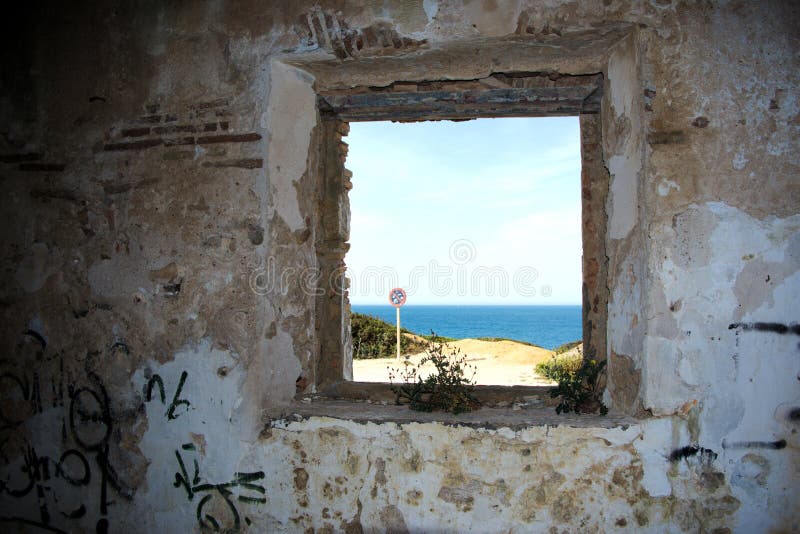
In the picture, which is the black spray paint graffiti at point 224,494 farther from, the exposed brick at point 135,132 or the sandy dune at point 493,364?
the sandy dune at point 493,364

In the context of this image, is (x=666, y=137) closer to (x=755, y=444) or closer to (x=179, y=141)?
(x=755, y=444)

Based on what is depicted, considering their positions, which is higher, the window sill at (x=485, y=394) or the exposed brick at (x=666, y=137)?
the exposed brick at (x=666, y=137)

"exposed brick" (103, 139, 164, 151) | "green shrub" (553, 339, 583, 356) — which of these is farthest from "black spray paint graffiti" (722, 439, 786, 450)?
"green shrub" (553, 339, 583, 356)

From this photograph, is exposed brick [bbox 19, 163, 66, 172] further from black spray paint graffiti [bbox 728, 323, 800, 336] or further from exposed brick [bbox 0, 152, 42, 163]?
black spray paint graffiti [bbox 728, 323, 800, 336]

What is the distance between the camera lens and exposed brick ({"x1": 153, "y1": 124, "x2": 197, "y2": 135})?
276 centimetres

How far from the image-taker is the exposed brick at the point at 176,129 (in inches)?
109

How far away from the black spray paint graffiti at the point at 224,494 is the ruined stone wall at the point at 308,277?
12mm

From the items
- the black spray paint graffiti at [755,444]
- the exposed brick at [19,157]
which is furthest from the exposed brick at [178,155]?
the black spray paint graffiti at [755,444]

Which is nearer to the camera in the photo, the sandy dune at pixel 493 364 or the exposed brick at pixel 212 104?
the exposed brick at pixel 212 104

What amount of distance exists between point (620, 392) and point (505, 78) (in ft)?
5.92

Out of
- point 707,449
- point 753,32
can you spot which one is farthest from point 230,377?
point 753,32

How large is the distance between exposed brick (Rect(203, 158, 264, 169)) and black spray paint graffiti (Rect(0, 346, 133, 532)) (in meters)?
1.32

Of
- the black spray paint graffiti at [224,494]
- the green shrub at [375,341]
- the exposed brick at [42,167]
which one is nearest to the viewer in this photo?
the black spray paint graffiti at [224,494]

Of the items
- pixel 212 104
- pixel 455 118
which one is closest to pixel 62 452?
pixel 212 104
